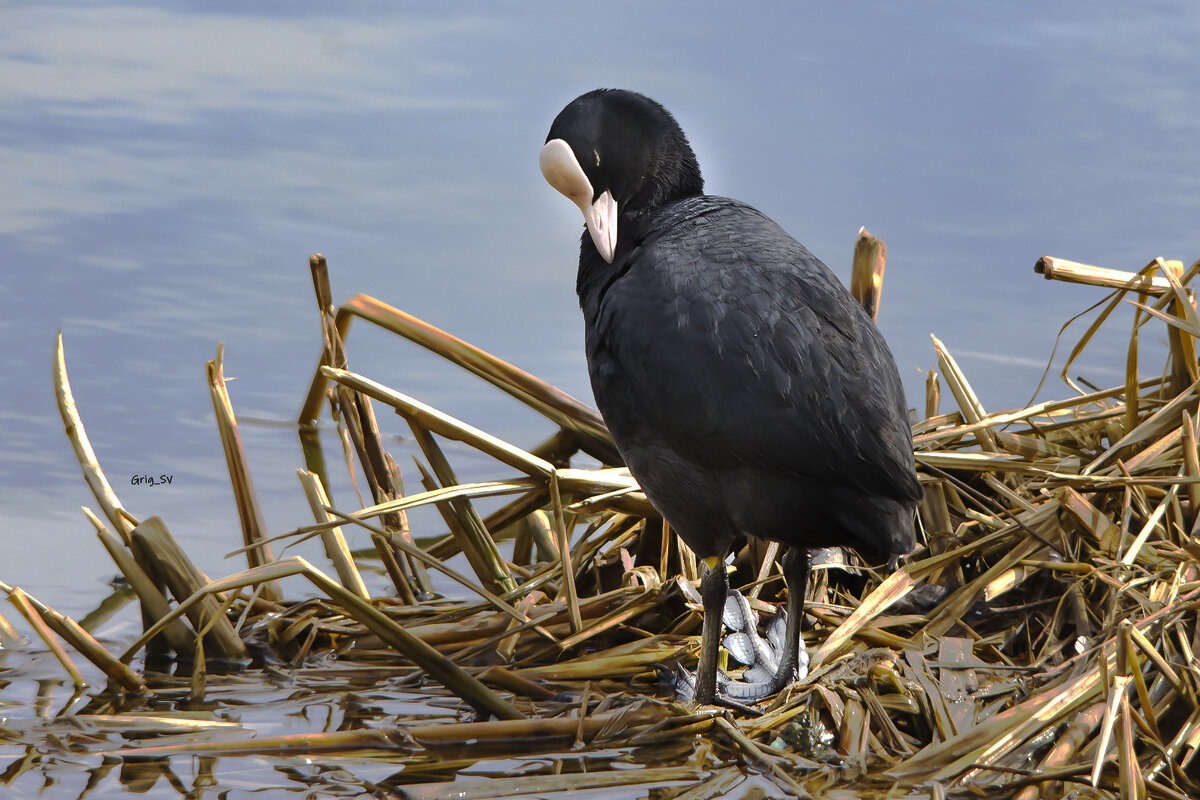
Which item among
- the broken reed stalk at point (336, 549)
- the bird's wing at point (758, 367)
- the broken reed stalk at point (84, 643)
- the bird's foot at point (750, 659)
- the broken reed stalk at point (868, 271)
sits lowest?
the bird's foot at point (750, 659)

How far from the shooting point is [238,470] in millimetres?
2967

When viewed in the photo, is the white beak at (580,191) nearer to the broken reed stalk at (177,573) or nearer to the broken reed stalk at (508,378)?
the broken reed stalk at (508,378)

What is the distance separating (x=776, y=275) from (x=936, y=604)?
905 millimetres

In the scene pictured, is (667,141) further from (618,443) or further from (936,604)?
(936,604)

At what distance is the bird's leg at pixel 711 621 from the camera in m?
2.40

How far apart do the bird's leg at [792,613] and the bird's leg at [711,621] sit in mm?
186

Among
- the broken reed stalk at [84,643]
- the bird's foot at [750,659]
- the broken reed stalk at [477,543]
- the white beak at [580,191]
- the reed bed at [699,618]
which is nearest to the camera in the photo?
the reed bed at [699,618]

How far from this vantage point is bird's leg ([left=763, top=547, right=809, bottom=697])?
99.5 inches

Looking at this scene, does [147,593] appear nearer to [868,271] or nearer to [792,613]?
[792,613]

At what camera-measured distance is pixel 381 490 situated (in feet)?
10.4

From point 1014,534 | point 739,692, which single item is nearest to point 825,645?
point 739,692

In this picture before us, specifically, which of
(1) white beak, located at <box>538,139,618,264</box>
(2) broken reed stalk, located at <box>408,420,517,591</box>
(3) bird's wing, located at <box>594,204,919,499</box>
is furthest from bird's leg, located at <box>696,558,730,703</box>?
(1) white beak, located at <box>538,139,618,264</box>

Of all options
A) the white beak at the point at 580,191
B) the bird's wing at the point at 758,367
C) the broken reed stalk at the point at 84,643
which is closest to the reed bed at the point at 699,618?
the broken reed stalk at the point at 84,643

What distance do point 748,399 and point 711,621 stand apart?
20.9 inches
